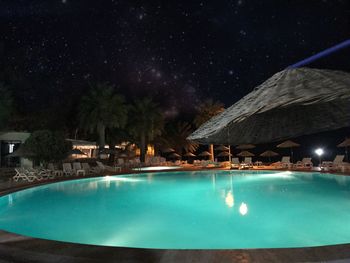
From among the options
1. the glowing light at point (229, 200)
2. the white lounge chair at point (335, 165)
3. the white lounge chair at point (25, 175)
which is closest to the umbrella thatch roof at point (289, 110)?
the glowing light at point (229, 200)

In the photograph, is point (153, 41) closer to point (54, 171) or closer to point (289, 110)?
point (54, 171)

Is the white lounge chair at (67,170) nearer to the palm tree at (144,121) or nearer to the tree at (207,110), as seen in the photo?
the palm tree at (144,121)

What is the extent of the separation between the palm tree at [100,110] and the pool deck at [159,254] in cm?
2648

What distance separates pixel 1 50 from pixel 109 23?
1042 cm

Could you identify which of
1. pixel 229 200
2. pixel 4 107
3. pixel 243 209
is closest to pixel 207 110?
pixel 4 107

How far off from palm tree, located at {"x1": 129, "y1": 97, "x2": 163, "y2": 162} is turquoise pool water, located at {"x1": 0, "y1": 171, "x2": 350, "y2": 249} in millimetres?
21899

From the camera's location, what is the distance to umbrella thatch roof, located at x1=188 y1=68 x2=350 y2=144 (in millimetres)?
4102

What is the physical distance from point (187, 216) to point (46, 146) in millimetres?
14001

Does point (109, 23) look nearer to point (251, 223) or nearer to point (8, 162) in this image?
point (8, 162)

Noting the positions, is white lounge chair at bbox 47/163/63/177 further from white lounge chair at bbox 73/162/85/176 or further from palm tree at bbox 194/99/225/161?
palm tree at bbox 194/99/225/161

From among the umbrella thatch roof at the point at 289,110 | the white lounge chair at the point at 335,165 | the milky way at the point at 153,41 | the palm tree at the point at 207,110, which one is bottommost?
the white lounge chair at the point at 335,165

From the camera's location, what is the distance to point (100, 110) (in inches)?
1224

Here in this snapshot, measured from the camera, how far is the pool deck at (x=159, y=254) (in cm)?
399

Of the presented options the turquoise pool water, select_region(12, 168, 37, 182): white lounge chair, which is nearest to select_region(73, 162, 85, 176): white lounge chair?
select_region(12, 168, 37, 182): white lounge chair
